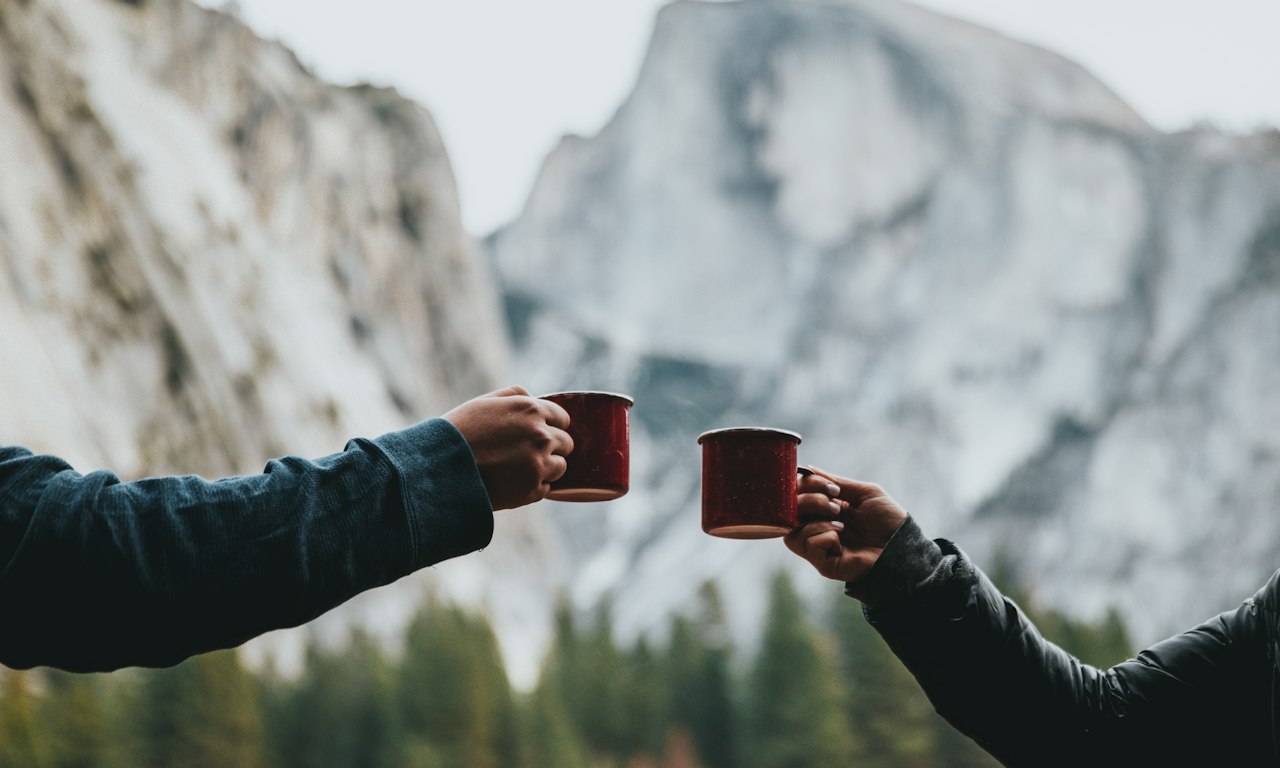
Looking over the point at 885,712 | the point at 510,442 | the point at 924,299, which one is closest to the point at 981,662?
the point at 510,442

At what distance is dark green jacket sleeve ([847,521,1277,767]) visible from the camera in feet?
8.08

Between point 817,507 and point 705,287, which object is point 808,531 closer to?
point 817,507

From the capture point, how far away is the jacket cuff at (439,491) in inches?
71.1

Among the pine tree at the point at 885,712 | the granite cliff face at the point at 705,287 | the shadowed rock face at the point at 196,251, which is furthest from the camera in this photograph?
the granite cliff face at the point at 705,287

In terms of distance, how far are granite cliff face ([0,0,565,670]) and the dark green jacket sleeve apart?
91.7 ft

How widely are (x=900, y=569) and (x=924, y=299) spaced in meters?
72.7

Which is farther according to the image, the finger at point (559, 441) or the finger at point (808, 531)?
the finger at point (808, 531)

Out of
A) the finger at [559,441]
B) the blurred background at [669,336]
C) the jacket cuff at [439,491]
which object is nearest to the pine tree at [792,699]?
the blurred background at [669,336]

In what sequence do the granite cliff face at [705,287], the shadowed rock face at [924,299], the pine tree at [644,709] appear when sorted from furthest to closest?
the shadowed rock face at [924,299], the granite cliff face at [705,287], the pine tree at [644,709]

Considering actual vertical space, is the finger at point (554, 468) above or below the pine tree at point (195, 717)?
above

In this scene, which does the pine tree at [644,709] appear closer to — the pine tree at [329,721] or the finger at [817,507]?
the pine tree at [329,721]

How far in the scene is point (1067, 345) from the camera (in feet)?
220

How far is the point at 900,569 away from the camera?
250 centimetres

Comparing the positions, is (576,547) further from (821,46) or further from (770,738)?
(770,738)
